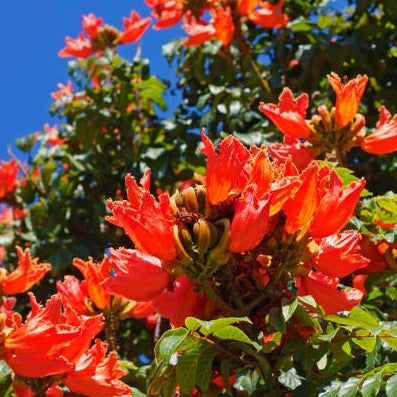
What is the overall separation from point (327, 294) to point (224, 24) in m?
2.41

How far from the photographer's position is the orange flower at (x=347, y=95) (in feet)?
8.14

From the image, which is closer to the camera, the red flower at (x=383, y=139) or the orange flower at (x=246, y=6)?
the red flower at (x=383, y=139)

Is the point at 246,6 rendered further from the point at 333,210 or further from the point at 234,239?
the point at 234,239

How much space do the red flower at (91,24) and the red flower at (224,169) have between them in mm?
3272

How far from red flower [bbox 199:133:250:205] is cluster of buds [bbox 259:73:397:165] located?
780 mm

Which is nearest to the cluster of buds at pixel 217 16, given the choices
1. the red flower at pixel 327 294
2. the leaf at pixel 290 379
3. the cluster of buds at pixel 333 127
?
the cluster of buds at pixel 333 127

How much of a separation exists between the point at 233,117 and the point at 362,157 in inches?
27.5

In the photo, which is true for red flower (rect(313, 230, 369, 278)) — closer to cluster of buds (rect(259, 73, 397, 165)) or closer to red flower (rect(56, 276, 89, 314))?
cluster of buds (rect(259, 73, 397, 165))

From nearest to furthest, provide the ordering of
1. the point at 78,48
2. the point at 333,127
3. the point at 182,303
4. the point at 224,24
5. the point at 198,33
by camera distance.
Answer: the point at 182,303, the point at 333,127, the point at 224,24, the point at 198,33, the point at 78,48

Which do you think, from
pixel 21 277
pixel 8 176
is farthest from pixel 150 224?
pixel 8 176

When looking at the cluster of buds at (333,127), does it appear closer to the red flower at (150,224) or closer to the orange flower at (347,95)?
the orange flower at (347,95)

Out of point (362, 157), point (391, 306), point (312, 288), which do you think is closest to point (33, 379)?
point (312, 288)

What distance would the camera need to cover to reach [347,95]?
251 centimetres

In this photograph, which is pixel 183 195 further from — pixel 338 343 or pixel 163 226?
pixel 338 343
